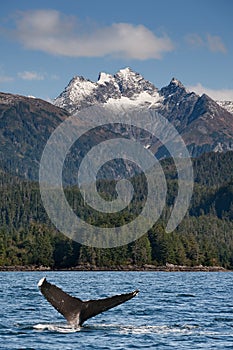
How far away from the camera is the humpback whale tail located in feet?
117

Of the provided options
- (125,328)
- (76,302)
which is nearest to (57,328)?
(125,328)

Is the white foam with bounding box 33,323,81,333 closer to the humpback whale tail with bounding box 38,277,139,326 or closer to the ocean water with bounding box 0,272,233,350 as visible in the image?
the ocean water with bounding box 0,272,233,350

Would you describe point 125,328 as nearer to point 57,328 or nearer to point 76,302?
point 57,328

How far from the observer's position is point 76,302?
121 ft

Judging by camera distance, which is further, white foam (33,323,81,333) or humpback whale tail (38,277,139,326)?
white foam (33,323,81,333)

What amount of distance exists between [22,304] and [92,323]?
17.4 metres

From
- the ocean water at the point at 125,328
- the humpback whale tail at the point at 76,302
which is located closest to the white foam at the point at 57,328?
the ocean water at the point at 125,328

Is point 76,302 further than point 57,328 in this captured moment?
No

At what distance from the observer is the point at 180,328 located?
44.8 m

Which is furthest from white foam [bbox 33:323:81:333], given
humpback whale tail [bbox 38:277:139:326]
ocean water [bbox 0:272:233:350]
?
humpback whale tail [bbox 38:277:139:326]

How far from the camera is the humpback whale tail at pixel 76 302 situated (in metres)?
35.8

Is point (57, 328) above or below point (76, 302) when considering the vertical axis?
below

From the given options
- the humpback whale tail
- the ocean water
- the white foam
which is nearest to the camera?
the humpback whale tail

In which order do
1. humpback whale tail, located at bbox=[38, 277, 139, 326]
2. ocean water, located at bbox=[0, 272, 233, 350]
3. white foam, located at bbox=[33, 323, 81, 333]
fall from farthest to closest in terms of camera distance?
white foam, located at bbox=[33, 323, 81, 333], ocean water, located at bbox=[0, 272, 233, 350], humpback whale tail, located at bbox=[38, 277, 139, 326]
